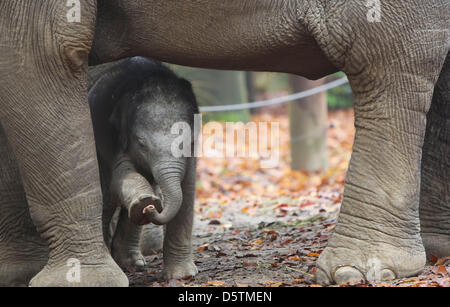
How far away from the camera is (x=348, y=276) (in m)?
4.62

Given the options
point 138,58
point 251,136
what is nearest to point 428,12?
point 138,58

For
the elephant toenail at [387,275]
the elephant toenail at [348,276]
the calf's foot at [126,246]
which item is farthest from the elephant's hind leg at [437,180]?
the calf's foot at [126,246]

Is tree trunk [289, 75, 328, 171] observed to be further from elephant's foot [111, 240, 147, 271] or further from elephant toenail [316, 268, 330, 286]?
elephant toenail [316, 268, 330, 286]

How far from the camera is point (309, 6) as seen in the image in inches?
186

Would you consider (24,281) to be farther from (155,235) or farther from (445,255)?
(445,255)

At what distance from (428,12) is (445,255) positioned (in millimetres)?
1572

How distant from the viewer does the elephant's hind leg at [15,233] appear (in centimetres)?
519

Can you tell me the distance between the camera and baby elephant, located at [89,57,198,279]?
4.94 metres

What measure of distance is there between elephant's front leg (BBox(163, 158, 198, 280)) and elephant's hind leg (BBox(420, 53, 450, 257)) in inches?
57.6

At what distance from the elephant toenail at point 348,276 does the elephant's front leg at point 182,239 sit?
1.10 m

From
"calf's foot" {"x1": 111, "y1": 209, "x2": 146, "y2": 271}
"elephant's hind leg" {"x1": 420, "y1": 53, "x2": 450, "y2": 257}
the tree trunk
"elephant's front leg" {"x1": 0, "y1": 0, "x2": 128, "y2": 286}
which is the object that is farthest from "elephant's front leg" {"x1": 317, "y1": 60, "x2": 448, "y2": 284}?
the tree trunk

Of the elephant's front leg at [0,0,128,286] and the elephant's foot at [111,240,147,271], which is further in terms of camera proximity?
the elephant's foot at [111,240,147,271]

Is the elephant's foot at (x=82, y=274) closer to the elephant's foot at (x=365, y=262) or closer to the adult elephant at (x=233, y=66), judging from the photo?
the adult elephant at (x=233, y=66)

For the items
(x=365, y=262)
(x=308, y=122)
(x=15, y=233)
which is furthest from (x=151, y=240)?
(x=308, y=122)
